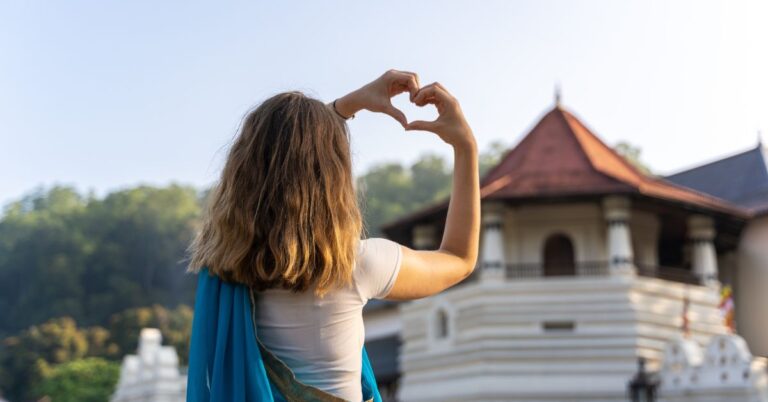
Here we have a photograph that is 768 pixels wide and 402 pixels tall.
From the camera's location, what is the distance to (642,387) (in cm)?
2017

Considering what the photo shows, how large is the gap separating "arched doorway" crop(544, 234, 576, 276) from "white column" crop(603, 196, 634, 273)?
914 mm

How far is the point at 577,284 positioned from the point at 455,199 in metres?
19.8

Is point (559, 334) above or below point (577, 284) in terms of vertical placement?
below

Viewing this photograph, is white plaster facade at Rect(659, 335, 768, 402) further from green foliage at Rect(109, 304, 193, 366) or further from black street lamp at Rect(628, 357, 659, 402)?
green foliage at Rect(109, 304, 193, 366)

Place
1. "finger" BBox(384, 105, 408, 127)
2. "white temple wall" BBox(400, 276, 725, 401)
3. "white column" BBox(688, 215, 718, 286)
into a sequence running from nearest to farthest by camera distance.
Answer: "finger" BBox(384, 105, 408, 127)
"white temple wall" BBox(400, 276, 725, 401)
"white column" BBox(688, 215, 718, 286)

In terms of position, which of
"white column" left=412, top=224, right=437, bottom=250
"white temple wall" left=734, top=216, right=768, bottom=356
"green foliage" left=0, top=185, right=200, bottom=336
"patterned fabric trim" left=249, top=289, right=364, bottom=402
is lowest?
"patterned fabric trim" left=249, top=289, right=364, bottom=402

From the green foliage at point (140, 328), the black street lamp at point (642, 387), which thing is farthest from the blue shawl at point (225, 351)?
the green foliage at point (140, 328)

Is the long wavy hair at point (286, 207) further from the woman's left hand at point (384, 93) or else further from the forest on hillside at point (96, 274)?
the forest on hillside at point (96, 274)

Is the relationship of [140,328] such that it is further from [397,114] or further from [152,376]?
[397,114]

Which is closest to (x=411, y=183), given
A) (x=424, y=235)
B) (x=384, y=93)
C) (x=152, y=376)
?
(x=152, y=376)

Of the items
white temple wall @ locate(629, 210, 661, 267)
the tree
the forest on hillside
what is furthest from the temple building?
the tree

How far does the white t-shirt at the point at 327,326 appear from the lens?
81.5 inches

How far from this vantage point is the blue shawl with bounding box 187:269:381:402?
2.03 meters

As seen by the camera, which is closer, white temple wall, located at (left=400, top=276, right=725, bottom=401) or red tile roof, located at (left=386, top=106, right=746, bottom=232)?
white temple wall, located at (left=400, top=276, right=725, bottom=401)
